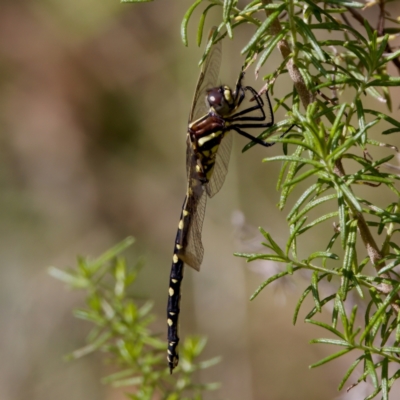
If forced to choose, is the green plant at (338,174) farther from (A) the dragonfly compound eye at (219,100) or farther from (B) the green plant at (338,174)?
(A) the dragonfly compound eye at (219,100)

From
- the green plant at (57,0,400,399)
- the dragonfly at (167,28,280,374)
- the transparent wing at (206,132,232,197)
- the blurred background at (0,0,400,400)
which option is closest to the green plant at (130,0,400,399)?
the green plant at (57,0,400,399)

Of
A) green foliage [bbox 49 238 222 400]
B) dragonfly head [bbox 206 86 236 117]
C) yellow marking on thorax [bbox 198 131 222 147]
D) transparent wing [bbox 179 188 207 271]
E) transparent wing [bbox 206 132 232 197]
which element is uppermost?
dragonfly head [bbox 206 86 236 117]

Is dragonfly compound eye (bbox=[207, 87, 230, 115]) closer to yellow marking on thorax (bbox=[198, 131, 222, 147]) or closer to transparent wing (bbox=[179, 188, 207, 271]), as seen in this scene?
yellow marking on thorax (bbox=[198, 131, 222, 147])

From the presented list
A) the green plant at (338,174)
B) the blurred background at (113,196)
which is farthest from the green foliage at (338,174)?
the blurred background at (113,196)

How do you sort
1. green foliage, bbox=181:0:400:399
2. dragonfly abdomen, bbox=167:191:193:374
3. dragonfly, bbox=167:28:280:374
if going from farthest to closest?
dragonfly abdomen, bbox=167:191:193:374, dragonfly, bbox=167:28:280:374, green foliage, bbox=181:0:400:399

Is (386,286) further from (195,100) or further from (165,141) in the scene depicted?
(165,141)

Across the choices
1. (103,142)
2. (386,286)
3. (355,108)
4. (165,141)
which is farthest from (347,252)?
(103,142)

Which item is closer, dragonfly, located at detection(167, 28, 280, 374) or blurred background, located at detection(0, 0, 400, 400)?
dragonfly, located at detection(167, 28, 280, 374)

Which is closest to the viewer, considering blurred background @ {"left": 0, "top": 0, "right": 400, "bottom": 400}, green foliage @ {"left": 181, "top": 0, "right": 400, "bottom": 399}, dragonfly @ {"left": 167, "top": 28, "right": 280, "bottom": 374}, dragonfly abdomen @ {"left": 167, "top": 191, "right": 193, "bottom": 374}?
green foliage @ {"left": 181, "top": 0, "right": 400, "bottom": 399}
